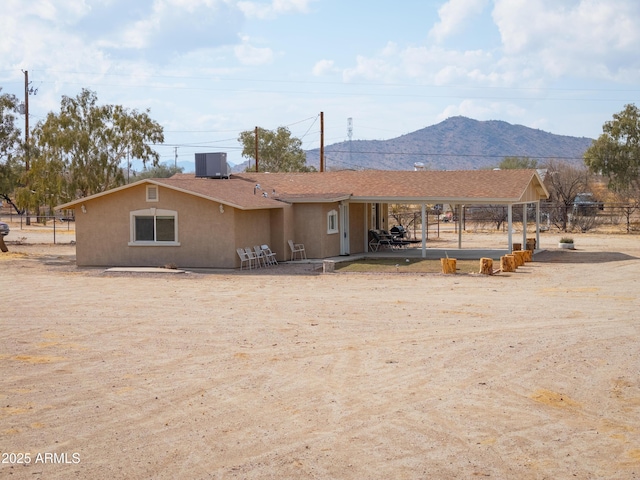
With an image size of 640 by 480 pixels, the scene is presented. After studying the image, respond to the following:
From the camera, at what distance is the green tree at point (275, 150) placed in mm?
78562

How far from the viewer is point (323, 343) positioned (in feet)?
45.3

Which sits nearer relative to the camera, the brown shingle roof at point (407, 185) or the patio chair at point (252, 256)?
the patio chair at point (252, 256)

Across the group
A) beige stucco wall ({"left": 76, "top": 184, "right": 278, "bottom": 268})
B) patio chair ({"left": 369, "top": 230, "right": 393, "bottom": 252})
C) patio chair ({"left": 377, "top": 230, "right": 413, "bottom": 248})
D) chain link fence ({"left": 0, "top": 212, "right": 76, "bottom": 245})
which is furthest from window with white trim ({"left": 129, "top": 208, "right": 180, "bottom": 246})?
chain link fence ({"left": 0, "top": 212, "right": 76, "bottom": 245})

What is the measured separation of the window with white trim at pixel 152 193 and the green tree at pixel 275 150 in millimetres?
50174

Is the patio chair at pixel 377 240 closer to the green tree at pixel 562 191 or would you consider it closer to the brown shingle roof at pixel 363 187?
the brown shingle roof at pixel 363 187

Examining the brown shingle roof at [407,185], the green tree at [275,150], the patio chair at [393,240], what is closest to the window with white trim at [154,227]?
the brown shingle roof at [407,185]

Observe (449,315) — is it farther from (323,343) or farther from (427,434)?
(427,434)

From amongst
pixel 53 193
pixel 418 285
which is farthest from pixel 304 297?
pixel 53 193

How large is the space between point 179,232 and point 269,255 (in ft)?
10.5

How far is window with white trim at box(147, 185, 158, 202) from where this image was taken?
28000 mm

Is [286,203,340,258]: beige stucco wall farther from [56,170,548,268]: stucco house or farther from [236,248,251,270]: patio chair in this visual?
[236,248,251,270]: patio chair

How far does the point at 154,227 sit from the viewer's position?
92.6 feet

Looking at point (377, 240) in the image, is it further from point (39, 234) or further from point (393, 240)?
point (39, 234)

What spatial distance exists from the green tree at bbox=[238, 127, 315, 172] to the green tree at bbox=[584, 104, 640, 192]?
31.6 metres
